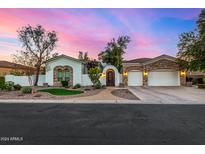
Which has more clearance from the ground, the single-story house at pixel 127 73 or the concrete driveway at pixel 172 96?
the single-story house at pixel 127 73

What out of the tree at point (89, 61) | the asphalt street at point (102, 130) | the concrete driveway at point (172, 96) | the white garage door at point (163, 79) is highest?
the tree at point (89, 61)

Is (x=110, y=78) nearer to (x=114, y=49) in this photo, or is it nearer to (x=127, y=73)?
(x=127, y=73)

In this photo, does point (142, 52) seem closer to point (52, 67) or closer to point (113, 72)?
point (113, 72)

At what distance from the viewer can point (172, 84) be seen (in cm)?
2619

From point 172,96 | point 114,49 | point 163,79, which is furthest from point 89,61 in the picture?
point 172,96

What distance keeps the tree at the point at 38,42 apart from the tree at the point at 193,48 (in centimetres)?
1729

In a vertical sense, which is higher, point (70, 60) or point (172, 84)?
point (70, 60)

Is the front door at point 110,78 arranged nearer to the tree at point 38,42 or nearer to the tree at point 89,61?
the tree at point 89,61

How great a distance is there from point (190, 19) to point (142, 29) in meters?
5.92

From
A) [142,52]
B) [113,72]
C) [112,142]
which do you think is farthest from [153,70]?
[112,142]

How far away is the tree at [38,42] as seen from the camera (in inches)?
1009

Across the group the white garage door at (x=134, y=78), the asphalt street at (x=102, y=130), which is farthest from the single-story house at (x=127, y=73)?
the asphalt street at (x=102, y=130)

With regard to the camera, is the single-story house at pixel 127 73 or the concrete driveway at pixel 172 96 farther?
the single-story house at pixel 127 73

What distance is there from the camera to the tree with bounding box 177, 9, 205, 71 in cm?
2272
